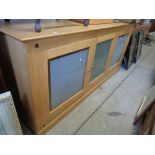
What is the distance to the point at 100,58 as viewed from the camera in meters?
1.87

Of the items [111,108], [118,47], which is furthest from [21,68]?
[118,47]

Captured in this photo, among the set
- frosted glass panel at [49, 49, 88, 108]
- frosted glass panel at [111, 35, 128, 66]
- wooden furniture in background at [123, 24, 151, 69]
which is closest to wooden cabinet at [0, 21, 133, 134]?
frosted glass panel at [49, 49, 88, 108]

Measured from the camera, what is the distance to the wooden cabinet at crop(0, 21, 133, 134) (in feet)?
3.16

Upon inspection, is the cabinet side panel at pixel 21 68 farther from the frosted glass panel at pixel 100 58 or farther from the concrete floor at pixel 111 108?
the frosted glass panel at pixel 100 58

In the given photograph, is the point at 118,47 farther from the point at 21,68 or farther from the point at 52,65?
the point at 21,68

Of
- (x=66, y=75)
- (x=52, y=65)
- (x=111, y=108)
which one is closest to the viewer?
(x=52, y=65)

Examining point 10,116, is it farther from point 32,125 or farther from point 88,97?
point 88,97

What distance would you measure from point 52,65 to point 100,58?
887 millimetres

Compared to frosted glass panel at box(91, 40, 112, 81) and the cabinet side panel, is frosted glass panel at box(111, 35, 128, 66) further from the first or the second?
the cabinet side panel

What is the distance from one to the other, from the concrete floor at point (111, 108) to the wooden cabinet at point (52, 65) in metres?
0.12

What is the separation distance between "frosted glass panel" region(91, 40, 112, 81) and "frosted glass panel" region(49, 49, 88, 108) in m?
0.27

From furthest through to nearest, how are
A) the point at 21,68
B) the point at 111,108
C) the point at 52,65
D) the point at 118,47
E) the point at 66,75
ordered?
the point at 118,47 → the point at 111,108 → the point at 66,75 → the point at 52,65 → the point at 21,68

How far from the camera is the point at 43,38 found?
0.94 metres

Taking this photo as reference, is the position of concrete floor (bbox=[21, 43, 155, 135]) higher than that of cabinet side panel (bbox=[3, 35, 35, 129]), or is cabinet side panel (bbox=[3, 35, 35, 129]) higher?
cabinet side panel (bbox=[3, 35, 35, 129])
